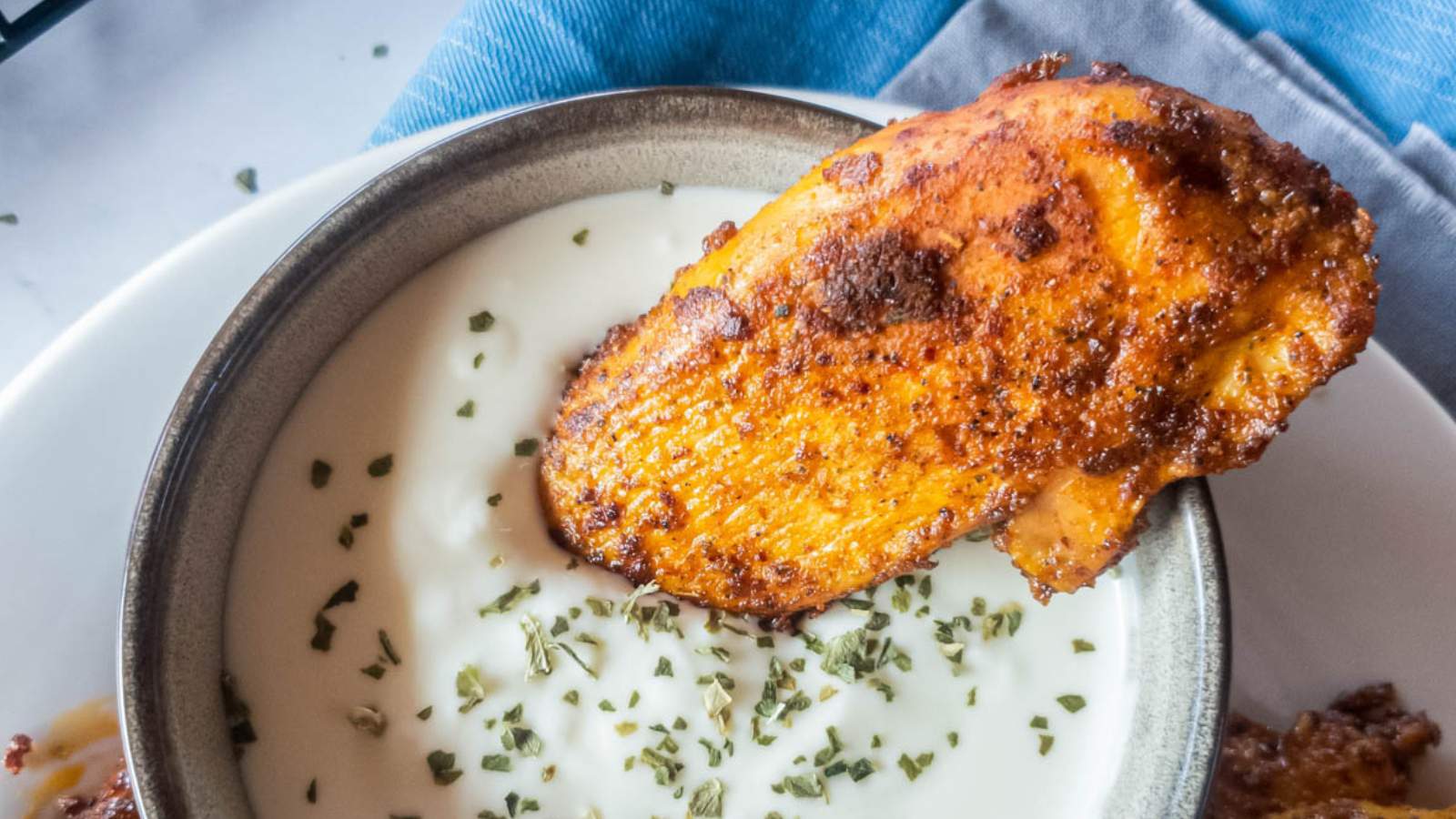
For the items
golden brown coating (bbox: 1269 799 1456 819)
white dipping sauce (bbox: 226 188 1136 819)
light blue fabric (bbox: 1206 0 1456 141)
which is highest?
light blue fabric (bbox: 1206 0 1456 141)

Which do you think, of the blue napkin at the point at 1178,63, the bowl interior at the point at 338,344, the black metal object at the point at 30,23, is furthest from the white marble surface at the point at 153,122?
the bowl interior at the point at 338,344

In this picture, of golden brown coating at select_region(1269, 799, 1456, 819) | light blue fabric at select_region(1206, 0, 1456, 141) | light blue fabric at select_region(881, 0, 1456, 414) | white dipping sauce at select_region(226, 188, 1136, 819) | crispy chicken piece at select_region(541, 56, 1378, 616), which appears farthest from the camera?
light blue fabric at select_region(1206, 0, 1456, 141)

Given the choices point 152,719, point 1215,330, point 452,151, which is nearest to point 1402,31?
point 1215,330

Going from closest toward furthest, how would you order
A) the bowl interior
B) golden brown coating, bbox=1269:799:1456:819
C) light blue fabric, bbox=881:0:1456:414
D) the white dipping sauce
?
the bowl interior, the white dipping sauce, golden brown coating, bbox=1269:799:1456:819, light blue fabric, bbox=881:0:1456:414

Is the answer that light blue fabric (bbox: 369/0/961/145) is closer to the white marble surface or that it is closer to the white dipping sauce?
the white marble surface

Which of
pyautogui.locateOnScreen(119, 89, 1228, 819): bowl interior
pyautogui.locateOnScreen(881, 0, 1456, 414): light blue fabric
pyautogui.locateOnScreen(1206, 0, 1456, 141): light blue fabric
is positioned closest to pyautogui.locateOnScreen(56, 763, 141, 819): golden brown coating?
pyautogui.locateOnScreen(119, 89, 1228, 819): bowl interior

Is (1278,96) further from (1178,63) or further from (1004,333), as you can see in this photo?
(1004,333)

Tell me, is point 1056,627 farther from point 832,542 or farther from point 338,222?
point 338,222
